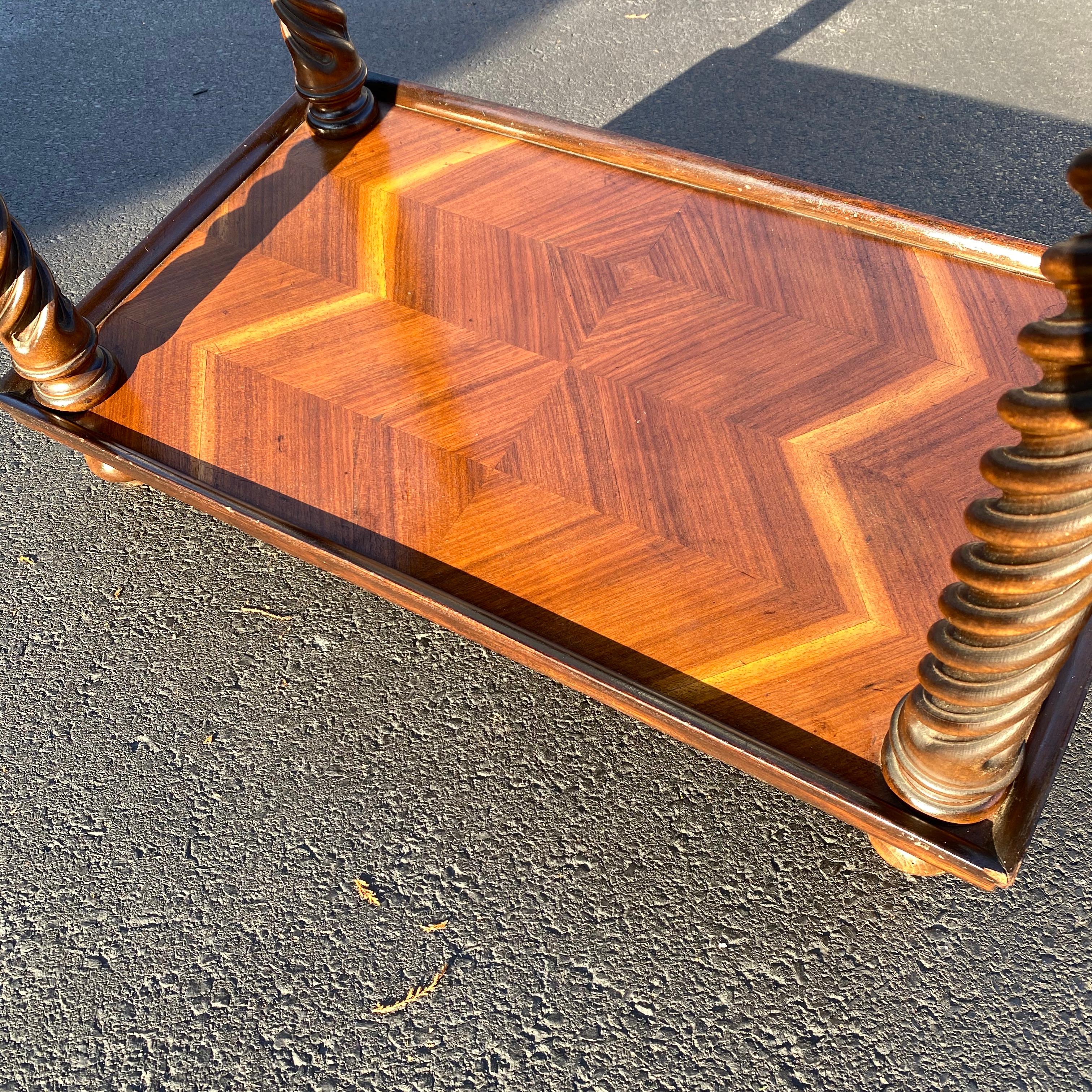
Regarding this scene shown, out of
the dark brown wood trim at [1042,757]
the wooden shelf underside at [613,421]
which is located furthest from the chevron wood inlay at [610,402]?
the dark brown wood trim at [1042,757]

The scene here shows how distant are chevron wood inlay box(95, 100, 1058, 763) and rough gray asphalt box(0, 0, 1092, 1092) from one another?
7.4 inches

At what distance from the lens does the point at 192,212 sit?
56.5 inches

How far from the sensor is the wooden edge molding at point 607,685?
2.66 feet

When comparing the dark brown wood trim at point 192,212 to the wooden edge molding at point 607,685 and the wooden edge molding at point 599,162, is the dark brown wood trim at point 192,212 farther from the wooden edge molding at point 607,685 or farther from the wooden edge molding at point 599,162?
the wooden edge molding at point 607,685

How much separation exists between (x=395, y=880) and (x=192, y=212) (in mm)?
987

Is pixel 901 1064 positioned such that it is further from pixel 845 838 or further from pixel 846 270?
pixel 846 270

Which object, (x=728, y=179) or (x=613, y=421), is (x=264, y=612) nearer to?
(x=613, y=421)

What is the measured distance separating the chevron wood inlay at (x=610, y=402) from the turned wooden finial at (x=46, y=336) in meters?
0.04

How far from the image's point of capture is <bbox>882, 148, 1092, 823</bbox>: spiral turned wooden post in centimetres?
50

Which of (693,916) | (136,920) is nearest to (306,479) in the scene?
(136,920)

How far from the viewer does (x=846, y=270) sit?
1247 millimetres

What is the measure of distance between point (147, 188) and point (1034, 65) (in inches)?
67.3

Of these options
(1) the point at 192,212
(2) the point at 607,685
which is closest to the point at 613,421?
(2) the point at 607,685

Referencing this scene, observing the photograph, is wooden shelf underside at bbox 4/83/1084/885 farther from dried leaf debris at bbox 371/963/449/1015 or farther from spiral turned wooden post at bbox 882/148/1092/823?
dried leaf debris at bbox 371/963/449/1015
